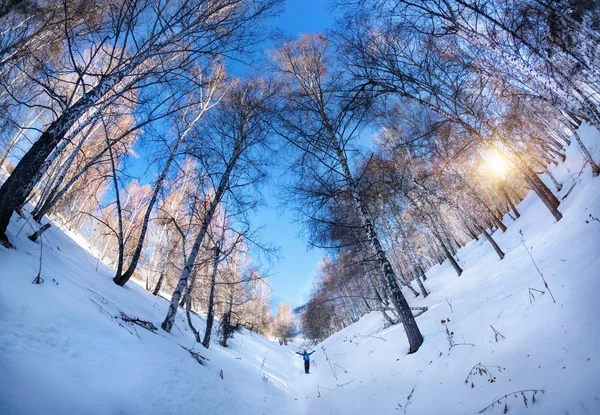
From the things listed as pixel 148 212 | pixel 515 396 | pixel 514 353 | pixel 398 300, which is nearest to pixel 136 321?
pixel 148 212

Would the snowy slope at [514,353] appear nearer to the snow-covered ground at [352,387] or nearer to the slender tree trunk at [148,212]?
the snow-covered ground at [352,387]

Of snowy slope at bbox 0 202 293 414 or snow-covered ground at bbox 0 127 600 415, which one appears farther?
snow-covered ground at bbox 0 127 600 415

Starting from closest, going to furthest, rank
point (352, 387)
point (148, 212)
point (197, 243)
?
1. point (352, 387)
2. point (197, 243)
3. point (148, 212)

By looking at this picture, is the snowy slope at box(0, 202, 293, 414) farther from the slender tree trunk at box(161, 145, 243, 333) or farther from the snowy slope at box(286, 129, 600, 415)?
the snowy slope at box(286, 129, 600, 415)

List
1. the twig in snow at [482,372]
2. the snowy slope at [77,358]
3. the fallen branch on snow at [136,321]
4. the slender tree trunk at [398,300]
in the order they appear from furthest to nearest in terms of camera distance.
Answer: the slender tree trunk at [398,300] < the fallen branch on snow at [136,321] < the twig in snow at [482,372] < the snowy slope at [77,358]

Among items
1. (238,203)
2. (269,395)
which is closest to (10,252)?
(238,203)

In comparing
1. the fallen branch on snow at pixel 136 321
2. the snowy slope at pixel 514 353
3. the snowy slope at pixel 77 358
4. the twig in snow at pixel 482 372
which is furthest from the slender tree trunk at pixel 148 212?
the twig in snow at pixel 482 372

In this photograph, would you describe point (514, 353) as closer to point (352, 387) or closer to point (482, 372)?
point (482, 372)

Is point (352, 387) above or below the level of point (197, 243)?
below

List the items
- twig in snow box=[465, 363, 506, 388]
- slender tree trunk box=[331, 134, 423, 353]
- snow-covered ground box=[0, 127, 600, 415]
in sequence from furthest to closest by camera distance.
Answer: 1. slender tree trunk box=[331, 134, 423, 353]
2. twig in snow box=[465, 363, 506, 388]
3. snow-covered ground box=[0, 127, 600, 415]

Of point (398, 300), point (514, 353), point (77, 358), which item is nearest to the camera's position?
point (77, 358)

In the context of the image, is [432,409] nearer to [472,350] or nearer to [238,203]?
[472,350]

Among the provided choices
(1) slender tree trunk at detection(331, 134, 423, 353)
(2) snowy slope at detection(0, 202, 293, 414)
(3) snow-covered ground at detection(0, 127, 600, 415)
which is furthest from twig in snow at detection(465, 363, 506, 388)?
(2) snowy slope at detection(0, 202, 293, 414)

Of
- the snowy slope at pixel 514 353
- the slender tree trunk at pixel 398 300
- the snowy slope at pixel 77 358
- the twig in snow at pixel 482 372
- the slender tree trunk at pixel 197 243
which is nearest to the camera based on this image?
the snowy slope at pixel 77 358
